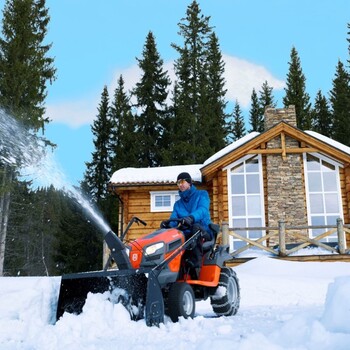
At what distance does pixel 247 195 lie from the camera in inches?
640

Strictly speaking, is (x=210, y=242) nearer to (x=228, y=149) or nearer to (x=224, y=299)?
(x=224, y=299)

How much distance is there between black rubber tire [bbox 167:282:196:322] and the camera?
4.57 metres

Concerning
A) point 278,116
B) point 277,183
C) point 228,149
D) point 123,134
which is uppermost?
point 123,134

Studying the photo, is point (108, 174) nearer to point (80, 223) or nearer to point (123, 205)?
point (80, 223)

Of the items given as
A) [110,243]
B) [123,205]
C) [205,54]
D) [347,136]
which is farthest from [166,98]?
[110,243]

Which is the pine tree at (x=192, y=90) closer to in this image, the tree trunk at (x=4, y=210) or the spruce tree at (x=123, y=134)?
the spruce tree at (x=123, y=134)

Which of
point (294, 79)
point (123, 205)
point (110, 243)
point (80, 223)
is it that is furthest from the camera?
point (294, 79)

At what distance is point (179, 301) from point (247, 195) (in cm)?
1192

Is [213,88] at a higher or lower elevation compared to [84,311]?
higher

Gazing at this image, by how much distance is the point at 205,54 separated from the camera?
37.6 m

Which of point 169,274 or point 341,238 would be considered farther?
point 341,238

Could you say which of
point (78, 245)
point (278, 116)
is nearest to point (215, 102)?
point (78, 245)

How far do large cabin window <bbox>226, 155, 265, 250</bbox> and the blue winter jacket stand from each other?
10.6 meters

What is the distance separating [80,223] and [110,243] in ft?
87.9
